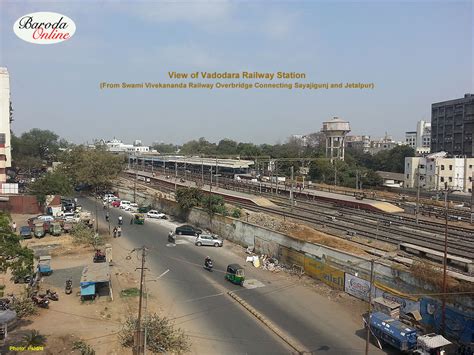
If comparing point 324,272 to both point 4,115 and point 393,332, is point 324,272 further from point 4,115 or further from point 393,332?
point 4,115

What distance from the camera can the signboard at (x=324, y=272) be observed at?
23.1 m

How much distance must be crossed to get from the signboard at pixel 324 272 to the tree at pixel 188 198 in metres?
17.6

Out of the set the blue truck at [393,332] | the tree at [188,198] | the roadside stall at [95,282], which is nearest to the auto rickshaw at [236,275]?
the roadside stall at [95,282]

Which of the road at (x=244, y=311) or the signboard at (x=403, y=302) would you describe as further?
the signboard at (x=403, y=302)

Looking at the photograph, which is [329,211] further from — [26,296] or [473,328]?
[26,296]

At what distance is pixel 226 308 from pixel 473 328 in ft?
35.2

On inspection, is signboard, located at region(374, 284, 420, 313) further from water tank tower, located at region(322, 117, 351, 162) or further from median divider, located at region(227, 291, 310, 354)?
water tank tower, located at region(322, 117, 351, 162)

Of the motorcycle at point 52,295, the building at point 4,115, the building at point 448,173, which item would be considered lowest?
the motorcycle at point 52,295

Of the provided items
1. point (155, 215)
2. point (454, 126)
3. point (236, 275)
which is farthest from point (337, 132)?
point (236, 275)

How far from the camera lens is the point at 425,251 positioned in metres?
23.4

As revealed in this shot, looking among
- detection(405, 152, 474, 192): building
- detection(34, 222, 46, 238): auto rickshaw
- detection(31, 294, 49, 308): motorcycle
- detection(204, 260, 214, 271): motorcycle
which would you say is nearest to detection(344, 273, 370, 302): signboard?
detection(204, 260, 214, 271): motorcycle

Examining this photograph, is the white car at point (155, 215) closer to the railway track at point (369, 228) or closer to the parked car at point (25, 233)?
the railway track at point (369, 228)

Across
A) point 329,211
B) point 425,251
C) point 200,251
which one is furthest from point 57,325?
point 329,211

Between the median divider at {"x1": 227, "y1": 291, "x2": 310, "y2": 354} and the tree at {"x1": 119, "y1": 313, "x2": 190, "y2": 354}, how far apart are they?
3.73 m
